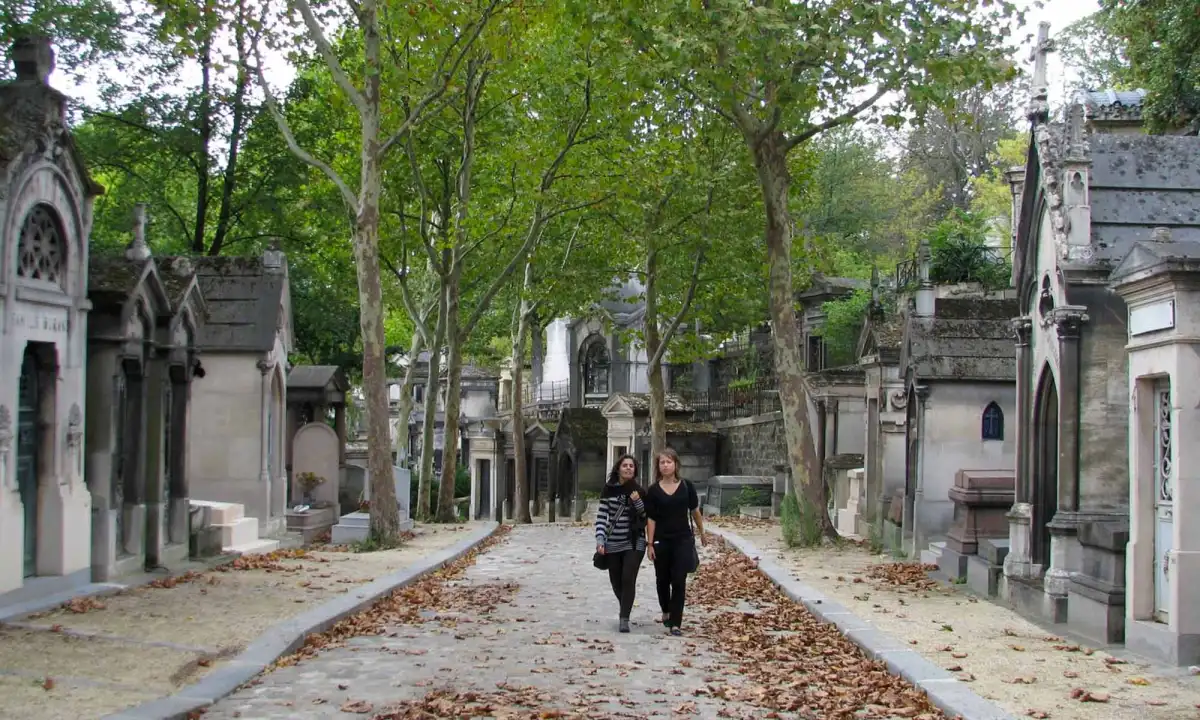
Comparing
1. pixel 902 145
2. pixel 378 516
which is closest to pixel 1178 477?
pixel 378 516

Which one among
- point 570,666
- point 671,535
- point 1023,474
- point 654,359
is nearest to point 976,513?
point 1023,474

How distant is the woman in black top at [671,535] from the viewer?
11.6 metres

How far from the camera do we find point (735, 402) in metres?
42.2

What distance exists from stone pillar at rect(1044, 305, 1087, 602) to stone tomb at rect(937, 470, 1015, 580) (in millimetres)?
3229

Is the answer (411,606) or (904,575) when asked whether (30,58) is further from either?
(904,575)

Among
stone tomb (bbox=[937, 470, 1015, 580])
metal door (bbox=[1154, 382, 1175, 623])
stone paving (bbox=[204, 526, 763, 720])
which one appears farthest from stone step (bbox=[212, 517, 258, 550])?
metal door (bbox=[1154, 382, 1175, 623])

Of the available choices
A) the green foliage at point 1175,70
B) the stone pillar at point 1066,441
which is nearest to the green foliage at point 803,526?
the green foliage at point 1175,70

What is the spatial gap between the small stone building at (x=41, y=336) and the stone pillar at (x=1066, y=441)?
8.76m

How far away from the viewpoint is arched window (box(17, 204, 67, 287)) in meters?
11.9

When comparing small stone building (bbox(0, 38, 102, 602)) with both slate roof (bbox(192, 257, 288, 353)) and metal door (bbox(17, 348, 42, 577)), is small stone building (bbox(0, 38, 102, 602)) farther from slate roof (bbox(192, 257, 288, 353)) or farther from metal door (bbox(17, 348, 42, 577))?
slate roof (bbox(192, 257, 288, 353))

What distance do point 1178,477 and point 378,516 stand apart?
12810 millimetres

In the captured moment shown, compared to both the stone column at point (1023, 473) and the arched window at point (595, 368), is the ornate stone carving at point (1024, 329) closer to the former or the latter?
the stone column at point (1023, 473)

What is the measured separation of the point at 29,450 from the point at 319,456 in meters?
13.5

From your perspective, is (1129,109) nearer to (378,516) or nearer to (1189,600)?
(1189,600)
